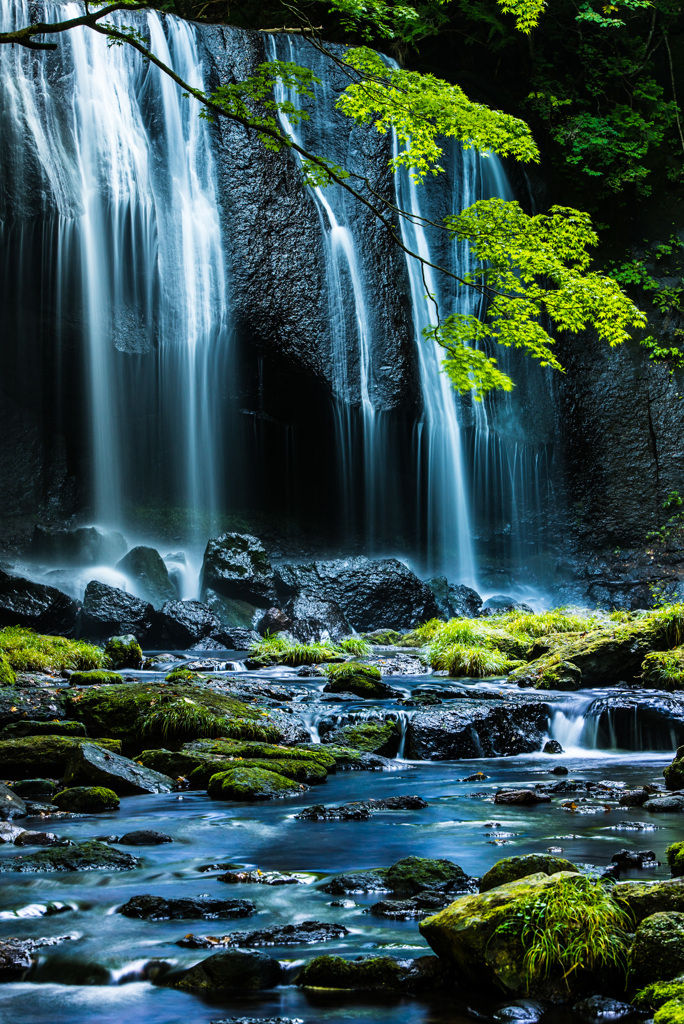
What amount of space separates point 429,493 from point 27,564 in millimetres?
9586

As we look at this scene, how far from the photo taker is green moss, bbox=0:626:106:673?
1121cm

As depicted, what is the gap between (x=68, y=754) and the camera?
712cm

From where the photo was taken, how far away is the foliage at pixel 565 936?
290 cm

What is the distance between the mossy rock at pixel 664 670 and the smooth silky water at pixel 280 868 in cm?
235

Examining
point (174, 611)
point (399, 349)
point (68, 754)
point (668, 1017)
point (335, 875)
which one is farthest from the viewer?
point (399, 349)

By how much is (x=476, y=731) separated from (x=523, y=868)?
5.25 m

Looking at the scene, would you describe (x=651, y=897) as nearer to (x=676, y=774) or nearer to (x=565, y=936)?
(x=565, y=936)

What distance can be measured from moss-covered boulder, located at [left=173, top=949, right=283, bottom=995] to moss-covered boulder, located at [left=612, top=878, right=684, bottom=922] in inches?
50.5

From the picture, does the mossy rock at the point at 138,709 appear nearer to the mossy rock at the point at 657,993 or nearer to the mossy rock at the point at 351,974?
the mossy rock at the point at 351,974

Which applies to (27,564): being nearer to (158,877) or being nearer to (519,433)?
(519,433)

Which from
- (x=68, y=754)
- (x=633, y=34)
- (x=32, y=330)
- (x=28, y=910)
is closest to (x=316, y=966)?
(x=28, y=910)

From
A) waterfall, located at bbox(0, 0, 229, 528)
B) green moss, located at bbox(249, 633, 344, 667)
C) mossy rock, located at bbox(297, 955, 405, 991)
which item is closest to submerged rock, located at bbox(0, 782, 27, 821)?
mossy rock, located at bbox(297, 955, 405, 991)

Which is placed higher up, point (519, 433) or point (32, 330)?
→ point (32, 330)

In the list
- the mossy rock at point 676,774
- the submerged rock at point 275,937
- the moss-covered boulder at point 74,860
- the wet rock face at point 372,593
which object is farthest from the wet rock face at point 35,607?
the submerged rock at point 275,937
